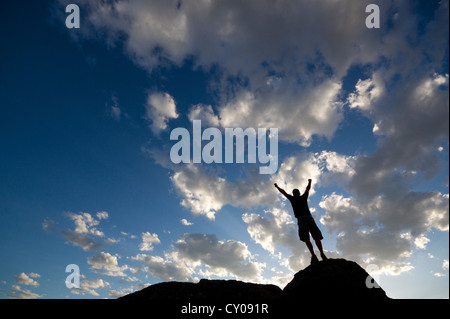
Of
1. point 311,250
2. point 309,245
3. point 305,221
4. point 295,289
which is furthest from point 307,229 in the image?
point 295,289

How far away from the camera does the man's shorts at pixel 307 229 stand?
1018cm

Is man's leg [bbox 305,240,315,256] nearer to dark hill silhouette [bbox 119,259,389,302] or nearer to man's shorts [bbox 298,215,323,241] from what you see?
man's shorts [bbox 298,215,323,241]

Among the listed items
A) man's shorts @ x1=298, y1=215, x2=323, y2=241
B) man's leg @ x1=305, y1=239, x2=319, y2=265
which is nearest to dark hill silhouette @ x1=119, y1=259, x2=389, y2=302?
man's leg @ x1=305, y1=239, x2=319, y2=265

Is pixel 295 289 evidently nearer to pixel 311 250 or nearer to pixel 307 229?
pixel 311 250

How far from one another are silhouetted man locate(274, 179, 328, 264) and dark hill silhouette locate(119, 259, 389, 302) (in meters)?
0.95

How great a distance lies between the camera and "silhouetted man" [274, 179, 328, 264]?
1012 centimetres

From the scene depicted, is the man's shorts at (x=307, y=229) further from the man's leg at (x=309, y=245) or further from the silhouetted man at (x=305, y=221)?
the man's leg at (x=309, y=245)

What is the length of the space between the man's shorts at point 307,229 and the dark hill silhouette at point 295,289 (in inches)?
46.3

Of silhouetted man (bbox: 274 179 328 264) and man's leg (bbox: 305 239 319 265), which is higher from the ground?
silhouetted man (bbox: 274 179 328 264)

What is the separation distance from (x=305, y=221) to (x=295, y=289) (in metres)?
2.96
